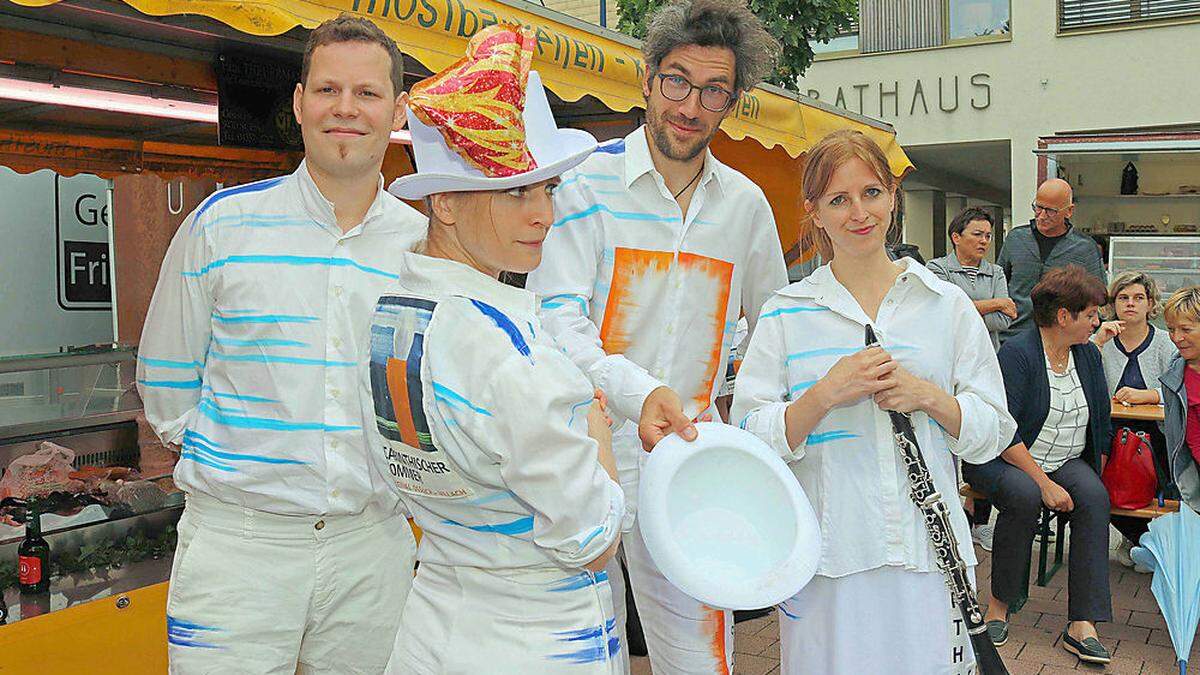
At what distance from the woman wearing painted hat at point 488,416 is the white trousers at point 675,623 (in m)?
0.68

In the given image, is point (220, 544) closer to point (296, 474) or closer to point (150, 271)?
point (296, 474)

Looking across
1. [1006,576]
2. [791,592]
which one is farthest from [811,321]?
[1006,576]

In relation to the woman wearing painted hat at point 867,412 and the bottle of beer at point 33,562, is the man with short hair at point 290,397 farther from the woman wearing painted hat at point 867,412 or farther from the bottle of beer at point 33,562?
the bottle of beer at point 33,562

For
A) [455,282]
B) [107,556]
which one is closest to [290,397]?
[455,282]

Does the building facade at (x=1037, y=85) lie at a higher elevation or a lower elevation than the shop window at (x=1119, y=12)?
lower

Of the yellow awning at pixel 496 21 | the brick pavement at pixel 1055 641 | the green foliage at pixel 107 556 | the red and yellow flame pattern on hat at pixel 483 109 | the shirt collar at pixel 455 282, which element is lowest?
the brick pavement at pixel 1055 641

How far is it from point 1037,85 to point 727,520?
1461 cm

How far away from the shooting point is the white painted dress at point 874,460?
2.45m

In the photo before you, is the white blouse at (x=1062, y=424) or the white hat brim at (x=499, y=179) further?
the white blouse at (x=1062, y=424)

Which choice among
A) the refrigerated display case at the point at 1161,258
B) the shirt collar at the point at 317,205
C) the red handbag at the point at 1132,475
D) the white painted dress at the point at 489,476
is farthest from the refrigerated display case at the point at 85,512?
the refrigerated display case at the point at 1161,258

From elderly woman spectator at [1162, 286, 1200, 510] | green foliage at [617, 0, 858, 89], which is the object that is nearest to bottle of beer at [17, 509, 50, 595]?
elderly woman spectator at [1162, 286, 1200, 510]

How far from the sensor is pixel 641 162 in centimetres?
269

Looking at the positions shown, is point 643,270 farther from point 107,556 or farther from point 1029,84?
point 1029,84

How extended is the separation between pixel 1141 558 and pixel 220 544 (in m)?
4.16
